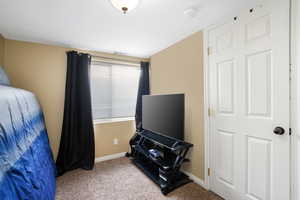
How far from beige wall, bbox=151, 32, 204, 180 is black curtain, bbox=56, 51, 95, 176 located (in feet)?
5.32

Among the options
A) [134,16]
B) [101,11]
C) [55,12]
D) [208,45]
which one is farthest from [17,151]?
[208,45]

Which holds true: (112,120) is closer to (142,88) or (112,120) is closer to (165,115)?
(142,88)

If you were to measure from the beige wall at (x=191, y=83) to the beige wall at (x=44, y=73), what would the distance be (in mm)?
2057

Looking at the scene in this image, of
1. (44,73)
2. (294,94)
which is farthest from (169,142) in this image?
(44,73)

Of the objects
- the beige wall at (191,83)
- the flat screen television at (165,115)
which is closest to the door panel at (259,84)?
the beige wall at (191,83)

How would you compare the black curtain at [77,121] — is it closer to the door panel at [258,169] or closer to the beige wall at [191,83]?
the beige wall at [191,83]

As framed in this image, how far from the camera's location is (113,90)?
10.1 ft

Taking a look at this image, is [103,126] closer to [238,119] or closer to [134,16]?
[134,16]

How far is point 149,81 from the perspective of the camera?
10.9 ft

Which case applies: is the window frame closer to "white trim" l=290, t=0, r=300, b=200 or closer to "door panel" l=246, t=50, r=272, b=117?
"door panel" l=246, t=50, r=272, b=117

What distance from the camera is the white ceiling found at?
57.5 inches

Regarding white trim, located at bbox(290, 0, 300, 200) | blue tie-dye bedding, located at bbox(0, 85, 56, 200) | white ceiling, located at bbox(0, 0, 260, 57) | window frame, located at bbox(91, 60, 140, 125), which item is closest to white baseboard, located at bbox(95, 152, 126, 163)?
window frame, located at bbox(91, 60, 140, 125)

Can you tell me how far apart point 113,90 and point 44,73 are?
4.13 ft

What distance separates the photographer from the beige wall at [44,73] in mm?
2250
